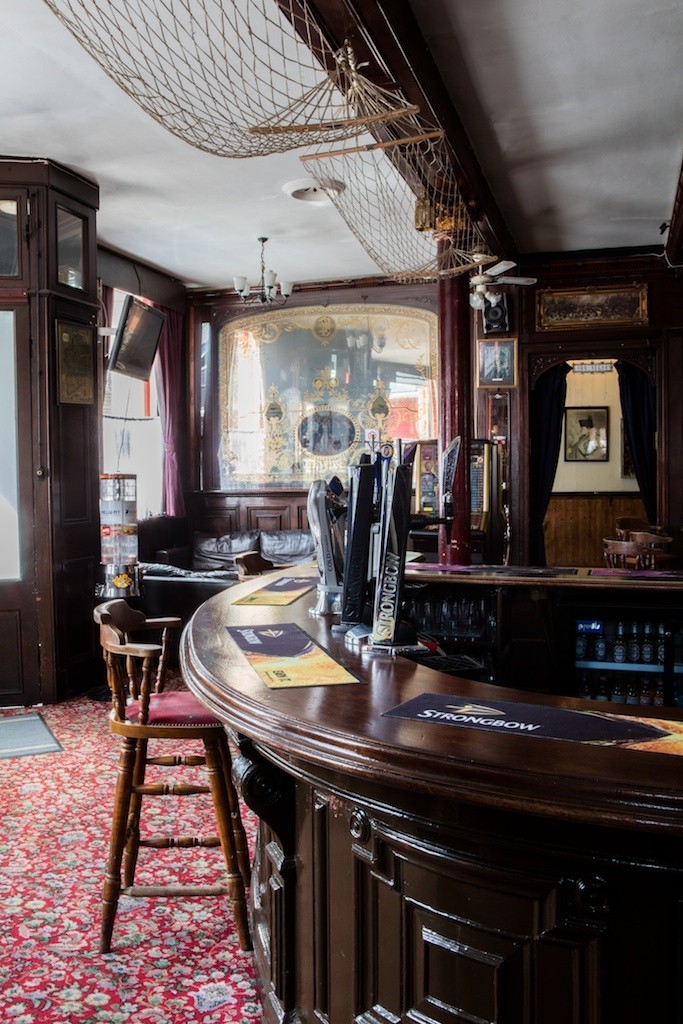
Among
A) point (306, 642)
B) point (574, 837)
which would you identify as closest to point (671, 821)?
point (574, 837)

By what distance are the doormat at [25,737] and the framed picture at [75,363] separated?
2204 mm

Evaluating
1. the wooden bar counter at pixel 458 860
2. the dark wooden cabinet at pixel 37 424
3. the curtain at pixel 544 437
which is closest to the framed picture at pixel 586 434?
the curtain at pixel 544 437

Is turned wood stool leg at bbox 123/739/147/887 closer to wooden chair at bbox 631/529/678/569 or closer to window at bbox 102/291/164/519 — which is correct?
wooden chair at bbox 631/529/678/569

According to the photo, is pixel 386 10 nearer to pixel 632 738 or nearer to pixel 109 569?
pixel 632 738

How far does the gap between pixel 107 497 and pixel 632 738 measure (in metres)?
5.19

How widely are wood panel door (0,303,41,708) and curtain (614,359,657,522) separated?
587 centimetres

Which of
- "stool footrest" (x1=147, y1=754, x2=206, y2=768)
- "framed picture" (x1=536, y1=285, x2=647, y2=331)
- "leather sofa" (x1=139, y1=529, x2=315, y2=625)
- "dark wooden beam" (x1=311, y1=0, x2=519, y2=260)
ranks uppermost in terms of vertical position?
"dark wooden beam" (x1=311, y1=0, x2=519, y2=260)

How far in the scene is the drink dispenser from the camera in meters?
6.02

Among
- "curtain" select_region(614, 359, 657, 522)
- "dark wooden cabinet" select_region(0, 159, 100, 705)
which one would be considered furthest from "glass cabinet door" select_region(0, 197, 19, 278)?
"curtain" select_region(614, 359, 657, 522)

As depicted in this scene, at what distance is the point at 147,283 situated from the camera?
8.88 meters

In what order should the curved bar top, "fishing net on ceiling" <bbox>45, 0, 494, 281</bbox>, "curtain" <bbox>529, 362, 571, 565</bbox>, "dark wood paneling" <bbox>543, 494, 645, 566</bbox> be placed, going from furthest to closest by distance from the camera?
"dark wood paneling" <bbox>543, 494, 645, 566</bbox>, "curtain" <bbox>529, 362, 571, 565</bbox>, "fishing net on ceiling" <bbox>45, 0, 494, 281</bbox>, the curved bar top

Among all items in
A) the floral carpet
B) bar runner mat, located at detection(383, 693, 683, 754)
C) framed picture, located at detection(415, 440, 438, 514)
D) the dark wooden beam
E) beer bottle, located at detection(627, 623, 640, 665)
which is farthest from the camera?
framed picture, located at detection(415, 440, 438, 514)

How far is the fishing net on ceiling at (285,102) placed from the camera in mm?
3113

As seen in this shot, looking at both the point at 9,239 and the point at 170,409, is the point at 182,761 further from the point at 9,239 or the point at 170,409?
the point at 170,409
